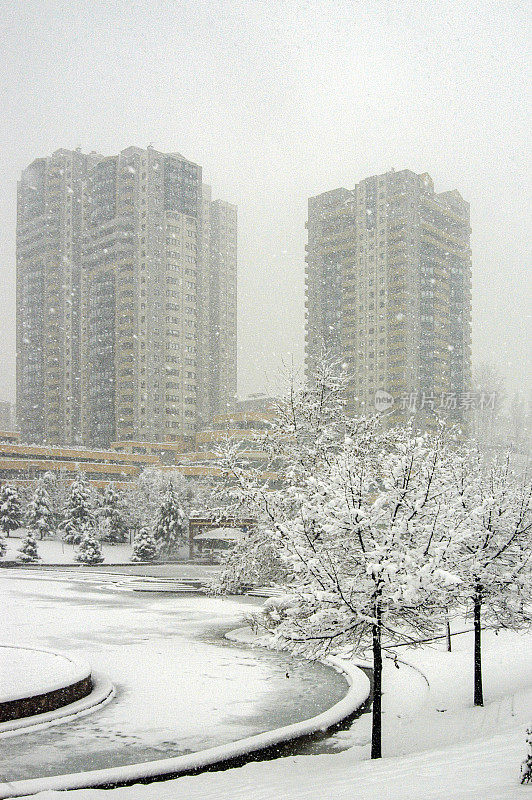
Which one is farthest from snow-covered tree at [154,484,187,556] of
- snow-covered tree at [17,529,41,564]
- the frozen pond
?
the frozen pond

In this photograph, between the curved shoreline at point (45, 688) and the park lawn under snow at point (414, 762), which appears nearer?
the park lawn under snow at point (414, 762)

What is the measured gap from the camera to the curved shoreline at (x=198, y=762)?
A: 32.8 feet

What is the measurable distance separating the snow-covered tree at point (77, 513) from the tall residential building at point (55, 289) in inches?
2861

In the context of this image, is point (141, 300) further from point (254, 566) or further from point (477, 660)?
point (477, 660)

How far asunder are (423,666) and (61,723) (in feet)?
31.2

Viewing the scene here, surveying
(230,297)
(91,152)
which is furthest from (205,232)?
(91,152)

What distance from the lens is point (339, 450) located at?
22.5 metres

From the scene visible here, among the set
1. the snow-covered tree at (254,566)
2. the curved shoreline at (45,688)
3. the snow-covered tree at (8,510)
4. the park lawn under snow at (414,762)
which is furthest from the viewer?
the snow-covered tree at (8,510)

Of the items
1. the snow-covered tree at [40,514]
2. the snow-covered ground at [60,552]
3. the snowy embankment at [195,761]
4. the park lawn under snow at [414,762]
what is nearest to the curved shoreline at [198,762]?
the snowy embankment at [195,761]

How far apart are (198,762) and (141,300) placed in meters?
117

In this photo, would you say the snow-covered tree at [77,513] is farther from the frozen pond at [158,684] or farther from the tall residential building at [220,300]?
the tall residential building at [220,300]

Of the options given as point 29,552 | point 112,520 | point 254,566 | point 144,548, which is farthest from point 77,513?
point 254,566

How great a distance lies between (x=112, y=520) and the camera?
69.0 meters

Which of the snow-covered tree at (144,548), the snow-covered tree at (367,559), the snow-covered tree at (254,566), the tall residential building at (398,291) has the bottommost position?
the snow-covered tree at (144,548)
